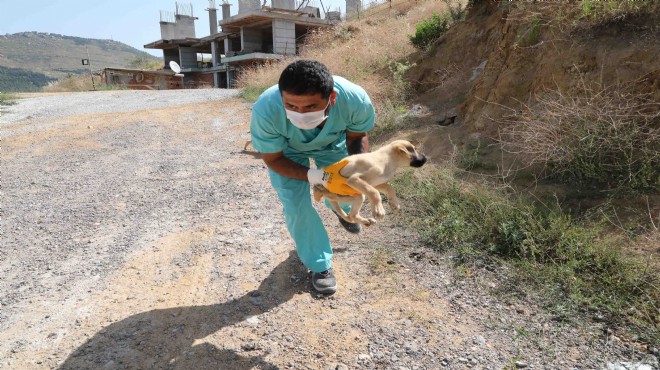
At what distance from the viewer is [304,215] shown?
269 cm

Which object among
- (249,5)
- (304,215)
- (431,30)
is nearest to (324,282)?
(304,215)

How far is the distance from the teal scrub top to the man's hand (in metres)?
0.33

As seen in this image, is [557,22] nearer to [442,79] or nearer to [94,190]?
[442,79]

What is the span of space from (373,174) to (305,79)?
0.61m

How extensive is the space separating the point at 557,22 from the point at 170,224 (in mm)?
4808

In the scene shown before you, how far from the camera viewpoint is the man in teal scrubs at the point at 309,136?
2137 mm

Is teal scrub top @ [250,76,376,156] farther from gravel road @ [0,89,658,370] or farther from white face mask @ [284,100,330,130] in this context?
gravel road @ [0,89,658,370]

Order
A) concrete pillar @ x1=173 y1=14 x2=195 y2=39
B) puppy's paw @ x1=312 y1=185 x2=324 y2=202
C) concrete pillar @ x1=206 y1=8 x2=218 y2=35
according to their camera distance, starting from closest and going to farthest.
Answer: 1. puppy's paw @ x1=312 y1=185 x2=324 y2=202
2. concrete pillar @ x1=206 y1=8 x2=218 y2=35
3. concrete pillar @ x1=173 y1=14 x2=195 y2=39

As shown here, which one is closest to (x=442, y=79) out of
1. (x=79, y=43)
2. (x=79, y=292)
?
(x=79, y=292)

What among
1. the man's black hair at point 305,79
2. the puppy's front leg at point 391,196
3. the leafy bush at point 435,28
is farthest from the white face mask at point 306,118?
the leafy bush at point 435,28

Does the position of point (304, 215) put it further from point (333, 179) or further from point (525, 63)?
point (525, 63)

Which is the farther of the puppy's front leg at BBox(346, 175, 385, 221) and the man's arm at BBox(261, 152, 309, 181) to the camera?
the man's arm at BBox(261, 152, 309, 181)

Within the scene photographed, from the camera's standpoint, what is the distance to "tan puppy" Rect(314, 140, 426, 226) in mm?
2090

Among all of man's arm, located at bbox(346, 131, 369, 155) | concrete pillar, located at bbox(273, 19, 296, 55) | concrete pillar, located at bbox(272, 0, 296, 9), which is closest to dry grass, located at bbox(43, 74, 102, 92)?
concrete pillar, located at bbox(273, 19, 296, 55)
